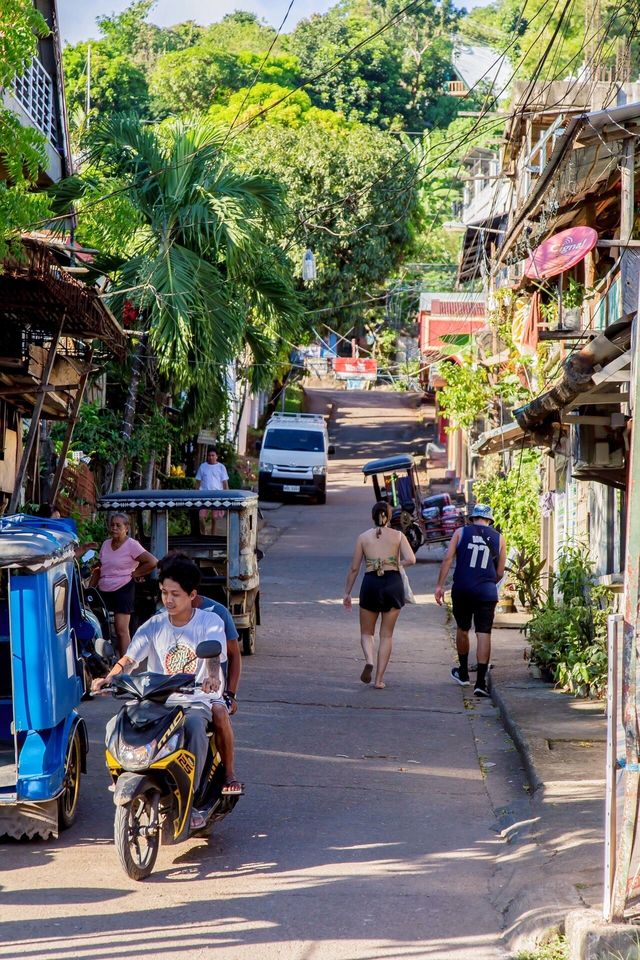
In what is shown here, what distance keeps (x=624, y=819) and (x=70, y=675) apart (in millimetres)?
3810

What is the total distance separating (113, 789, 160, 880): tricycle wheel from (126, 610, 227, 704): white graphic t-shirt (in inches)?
27.3

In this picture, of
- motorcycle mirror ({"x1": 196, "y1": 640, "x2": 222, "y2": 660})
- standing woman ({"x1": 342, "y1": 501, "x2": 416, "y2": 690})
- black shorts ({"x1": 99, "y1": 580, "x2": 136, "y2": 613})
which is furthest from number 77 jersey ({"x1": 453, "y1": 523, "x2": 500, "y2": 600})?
motorcycle mirror ({"x1": 196, "y1": 640, "x2": 222, "y2": 660})

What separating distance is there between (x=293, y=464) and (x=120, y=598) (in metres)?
22.1

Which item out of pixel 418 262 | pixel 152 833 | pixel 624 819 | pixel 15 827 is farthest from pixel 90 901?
pixel 418 262

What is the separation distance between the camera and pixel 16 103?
16.6 m

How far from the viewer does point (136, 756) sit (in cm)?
630

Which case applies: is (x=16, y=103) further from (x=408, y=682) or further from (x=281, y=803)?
(x=281, y=803)

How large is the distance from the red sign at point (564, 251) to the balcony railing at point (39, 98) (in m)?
8.41

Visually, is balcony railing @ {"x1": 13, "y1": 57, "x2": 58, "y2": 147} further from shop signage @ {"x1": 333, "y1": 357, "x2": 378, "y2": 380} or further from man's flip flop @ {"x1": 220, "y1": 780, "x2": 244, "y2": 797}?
shop signage @ {"x1": 333, "y1": 357, "x2": 378, "y2": 380}

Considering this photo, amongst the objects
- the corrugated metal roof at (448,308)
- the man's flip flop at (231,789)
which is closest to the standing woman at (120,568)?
the man's flip flop at (231,789)

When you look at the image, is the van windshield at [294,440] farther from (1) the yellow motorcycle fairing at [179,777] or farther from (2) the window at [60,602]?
(1) the yellow motorcycle fairing at [179,777]

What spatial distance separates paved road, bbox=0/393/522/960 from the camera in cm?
546

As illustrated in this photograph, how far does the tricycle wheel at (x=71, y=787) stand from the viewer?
7199 millimetres

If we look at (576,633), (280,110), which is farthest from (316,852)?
(280,110)
